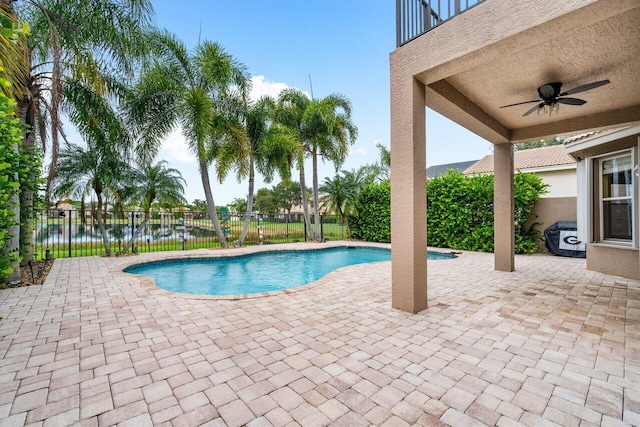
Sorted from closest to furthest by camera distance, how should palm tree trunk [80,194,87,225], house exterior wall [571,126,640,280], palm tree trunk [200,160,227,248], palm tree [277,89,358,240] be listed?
1. house exterior wall [571,126,640,280]
2. palm tree trunk [80,194,87,225]
3. palm tree trunk [200,160,227,248]
4. palm tree [277,89,358,240]

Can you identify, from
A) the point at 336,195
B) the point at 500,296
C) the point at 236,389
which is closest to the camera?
the point at 236,389

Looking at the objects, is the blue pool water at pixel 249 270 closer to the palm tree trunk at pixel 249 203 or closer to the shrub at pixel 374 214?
the shrub at pixel 374 214

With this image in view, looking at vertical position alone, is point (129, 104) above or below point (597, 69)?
above

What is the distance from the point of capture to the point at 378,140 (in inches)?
1007

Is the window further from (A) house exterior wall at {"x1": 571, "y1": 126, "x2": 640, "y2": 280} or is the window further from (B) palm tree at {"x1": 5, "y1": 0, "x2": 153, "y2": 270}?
(B) palm tree at {"x1": 5, "y1": 0, "x2": 153, "y2": 270}

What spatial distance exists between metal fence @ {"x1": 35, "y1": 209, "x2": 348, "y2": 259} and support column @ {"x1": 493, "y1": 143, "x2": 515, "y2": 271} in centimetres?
924

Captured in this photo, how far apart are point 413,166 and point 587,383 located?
2.61 m

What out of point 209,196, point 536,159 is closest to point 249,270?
point 209,196

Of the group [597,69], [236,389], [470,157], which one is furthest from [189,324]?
[470,157]

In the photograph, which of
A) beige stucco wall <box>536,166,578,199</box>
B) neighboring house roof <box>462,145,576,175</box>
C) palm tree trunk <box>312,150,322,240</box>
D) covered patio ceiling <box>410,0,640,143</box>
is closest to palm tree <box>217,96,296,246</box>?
palm tree trunk <box>312,150,322,240</box>

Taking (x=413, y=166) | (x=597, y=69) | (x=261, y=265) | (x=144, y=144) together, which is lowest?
(x=261, y=265)

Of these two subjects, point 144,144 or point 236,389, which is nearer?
point 236,389

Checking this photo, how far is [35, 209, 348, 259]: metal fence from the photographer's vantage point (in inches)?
373

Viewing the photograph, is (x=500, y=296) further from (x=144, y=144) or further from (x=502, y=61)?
(x=144, y=144)
